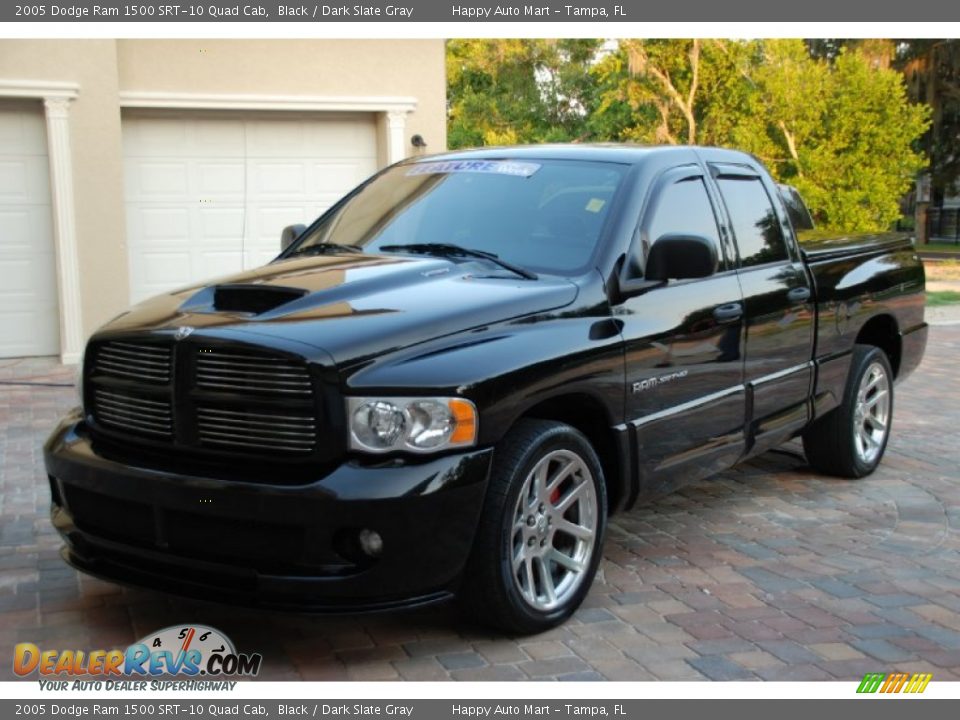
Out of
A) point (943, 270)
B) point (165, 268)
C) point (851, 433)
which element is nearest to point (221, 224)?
point (165, 268)

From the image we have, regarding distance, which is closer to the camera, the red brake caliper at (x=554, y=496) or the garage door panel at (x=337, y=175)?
the red brake caliper at (x=554, y=496)

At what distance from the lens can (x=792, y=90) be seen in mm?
20547

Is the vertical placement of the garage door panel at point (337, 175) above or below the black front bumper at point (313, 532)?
above

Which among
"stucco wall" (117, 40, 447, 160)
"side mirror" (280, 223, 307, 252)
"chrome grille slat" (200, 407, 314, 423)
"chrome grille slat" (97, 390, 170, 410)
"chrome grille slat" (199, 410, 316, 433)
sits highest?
"stucco wall" (117, 40, 447, 160)

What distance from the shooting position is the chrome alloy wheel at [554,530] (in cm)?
407

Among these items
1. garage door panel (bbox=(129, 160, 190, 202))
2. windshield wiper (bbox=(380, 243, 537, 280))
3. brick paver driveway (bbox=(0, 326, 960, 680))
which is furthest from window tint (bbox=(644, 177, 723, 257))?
garage door panel (bbox=(129, 160, 190, 202))

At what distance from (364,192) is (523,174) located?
102 cm

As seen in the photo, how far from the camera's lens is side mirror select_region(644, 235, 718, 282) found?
4637 mm

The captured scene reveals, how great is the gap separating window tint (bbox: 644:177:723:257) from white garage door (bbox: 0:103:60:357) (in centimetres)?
861

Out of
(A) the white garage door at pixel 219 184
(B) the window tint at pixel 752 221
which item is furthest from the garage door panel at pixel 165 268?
(B) the window tint at pixel 752 221

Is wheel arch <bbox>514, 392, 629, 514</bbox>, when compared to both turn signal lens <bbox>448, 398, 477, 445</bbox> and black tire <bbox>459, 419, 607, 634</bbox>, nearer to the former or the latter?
black tire <bbox>459, 419, 607, 634</bbox>

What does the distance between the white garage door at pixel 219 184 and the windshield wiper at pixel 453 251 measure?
806 cm

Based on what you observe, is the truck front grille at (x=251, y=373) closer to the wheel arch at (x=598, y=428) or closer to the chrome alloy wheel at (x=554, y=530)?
the chrome alloy wheel at (x=554, y=530)

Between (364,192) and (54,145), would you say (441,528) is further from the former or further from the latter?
(54,145)
